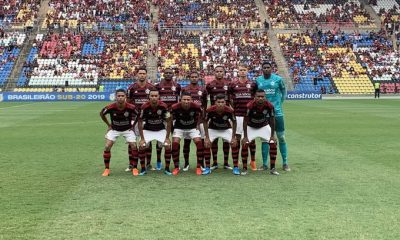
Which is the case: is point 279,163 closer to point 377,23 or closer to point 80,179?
point 80,179

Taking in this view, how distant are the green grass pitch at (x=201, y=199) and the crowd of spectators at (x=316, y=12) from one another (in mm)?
49052

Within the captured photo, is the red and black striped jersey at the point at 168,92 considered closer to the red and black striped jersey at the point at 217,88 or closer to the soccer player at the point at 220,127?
the red and black striped jersey at the point at 217,88

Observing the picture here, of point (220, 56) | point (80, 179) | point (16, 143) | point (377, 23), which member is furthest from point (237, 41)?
point (80, 179)

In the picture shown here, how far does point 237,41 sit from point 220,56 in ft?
12.0

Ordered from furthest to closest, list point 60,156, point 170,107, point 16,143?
point 16,143 → point 60,156 → point 170,107

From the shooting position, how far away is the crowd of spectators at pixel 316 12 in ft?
202

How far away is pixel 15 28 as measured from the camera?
2322 inches

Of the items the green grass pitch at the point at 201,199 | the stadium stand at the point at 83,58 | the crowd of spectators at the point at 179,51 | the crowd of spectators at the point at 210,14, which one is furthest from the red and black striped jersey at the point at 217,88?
the crowd of spectators at the point at 210,14

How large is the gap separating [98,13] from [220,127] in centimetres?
5341

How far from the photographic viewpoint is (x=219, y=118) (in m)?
11.1

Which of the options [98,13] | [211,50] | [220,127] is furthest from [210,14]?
[220,127]

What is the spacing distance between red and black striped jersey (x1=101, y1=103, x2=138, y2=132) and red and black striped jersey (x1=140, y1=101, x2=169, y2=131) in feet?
0.74

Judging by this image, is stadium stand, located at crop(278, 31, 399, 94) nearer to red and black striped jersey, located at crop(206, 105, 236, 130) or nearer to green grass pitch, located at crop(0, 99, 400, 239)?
A: green grass pitch, located at crop(0, 99, 400, 239)

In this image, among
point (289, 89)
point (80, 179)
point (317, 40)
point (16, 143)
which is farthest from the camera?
point (317, 40)
